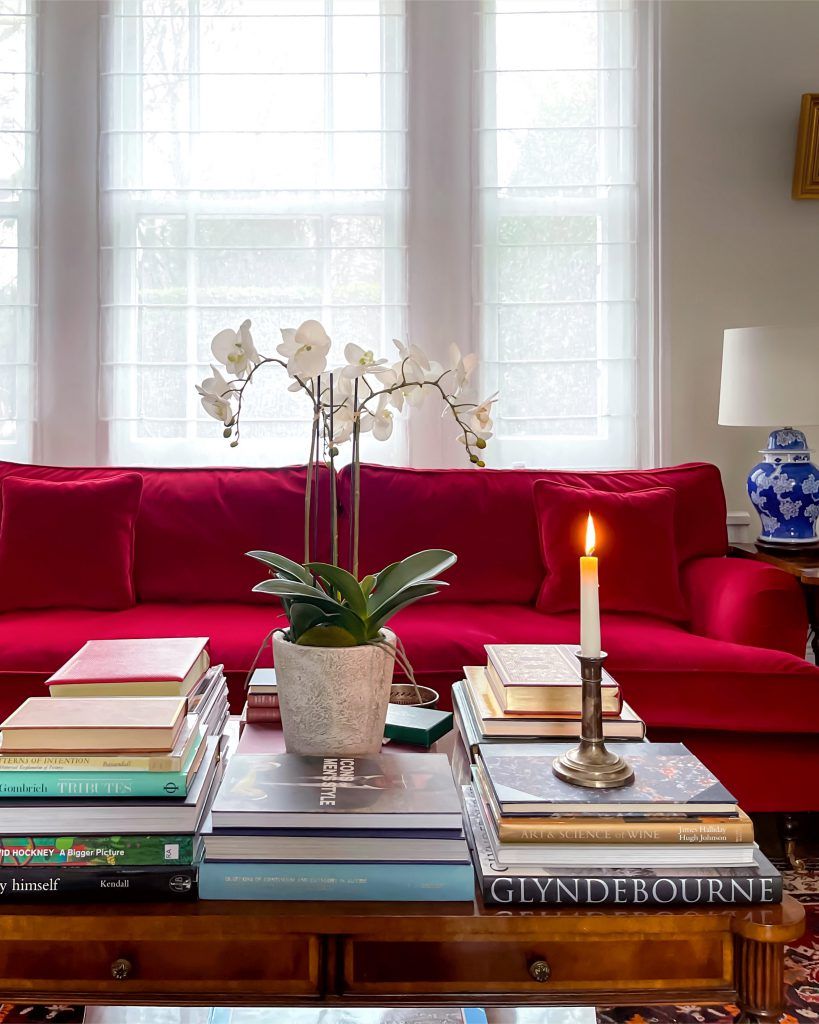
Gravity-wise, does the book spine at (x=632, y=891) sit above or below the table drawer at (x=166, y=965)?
above

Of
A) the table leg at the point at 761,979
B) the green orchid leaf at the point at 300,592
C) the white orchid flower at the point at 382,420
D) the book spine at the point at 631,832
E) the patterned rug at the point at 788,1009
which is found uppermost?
the white orchid flower at the point at 382,420

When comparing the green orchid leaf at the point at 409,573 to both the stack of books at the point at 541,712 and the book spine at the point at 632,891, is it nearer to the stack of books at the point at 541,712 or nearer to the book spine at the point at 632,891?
the stack of books at the point at 541,712

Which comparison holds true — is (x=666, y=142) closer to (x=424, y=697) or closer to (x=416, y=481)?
(x=416, y=481)

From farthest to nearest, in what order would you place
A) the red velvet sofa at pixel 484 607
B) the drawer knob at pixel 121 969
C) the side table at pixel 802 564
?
1. the side table at pixel 802 564
2. the red velvet sofa at pixel 484 607
3. the drawer knob at pixel 121 969

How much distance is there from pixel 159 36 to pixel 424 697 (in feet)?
9.25

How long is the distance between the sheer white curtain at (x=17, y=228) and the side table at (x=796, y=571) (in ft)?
8.26

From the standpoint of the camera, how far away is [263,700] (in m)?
1.50

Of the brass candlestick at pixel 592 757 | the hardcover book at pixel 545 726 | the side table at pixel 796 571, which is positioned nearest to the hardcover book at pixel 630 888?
the brass candlestick at pixel 592 757

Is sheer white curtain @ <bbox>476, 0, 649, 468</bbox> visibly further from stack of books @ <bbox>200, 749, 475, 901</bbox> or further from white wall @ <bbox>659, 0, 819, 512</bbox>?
stack of books @ <bbox>200, 749, 475, 901</bbox>

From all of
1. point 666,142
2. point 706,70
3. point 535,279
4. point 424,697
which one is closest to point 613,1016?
point 424,697

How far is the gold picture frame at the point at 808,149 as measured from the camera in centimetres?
329

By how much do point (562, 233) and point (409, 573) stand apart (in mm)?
2441

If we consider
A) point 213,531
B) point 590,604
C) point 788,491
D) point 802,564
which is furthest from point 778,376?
point 590,604

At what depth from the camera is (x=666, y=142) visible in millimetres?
3344
